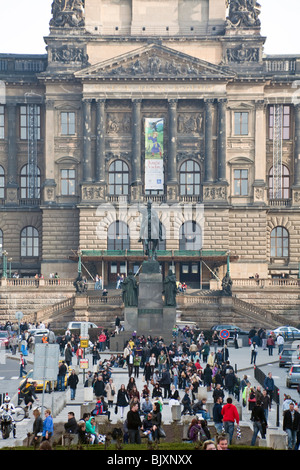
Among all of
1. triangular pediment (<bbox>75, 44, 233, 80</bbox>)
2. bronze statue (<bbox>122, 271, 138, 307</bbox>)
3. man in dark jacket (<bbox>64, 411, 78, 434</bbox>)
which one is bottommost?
man in dark jacket (<bbox>64, 411, 78, 434</bbox>)

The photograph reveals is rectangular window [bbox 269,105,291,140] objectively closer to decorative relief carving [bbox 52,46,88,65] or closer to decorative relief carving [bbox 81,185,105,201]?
decorative relief carving [bbox 81,185,105,201]

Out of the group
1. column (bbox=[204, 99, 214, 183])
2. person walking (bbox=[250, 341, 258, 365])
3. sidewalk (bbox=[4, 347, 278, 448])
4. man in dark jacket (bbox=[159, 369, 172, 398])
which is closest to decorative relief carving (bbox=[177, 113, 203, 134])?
column (bbox=[204, 99, 214, 183])

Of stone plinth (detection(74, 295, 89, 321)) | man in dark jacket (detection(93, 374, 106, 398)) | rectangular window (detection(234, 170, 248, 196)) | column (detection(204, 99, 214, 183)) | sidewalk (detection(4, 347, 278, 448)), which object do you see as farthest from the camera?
rectangular window (detection(234, 170, 248, 196))

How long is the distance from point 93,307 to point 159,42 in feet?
90.8

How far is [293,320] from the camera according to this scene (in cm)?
8250

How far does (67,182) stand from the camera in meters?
95.3

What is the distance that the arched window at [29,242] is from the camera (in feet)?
319

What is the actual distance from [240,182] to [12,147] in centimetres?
2159

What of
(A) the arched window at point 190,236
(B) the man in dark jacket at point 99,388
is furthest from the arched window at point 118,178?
(B) the man in dark jacket at point 99,388

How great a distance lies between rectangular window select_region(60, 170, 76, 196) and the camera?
312 ft

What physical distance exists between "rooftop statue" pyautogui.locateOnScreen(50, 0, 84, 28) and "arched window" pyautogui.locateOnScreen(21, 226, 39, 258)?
62.7ft

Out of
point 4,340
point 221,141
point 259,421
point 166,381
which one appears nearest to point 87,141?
point 221,141

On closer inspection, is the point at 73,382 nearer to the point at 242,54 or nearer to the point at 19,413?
the point at 19,413
